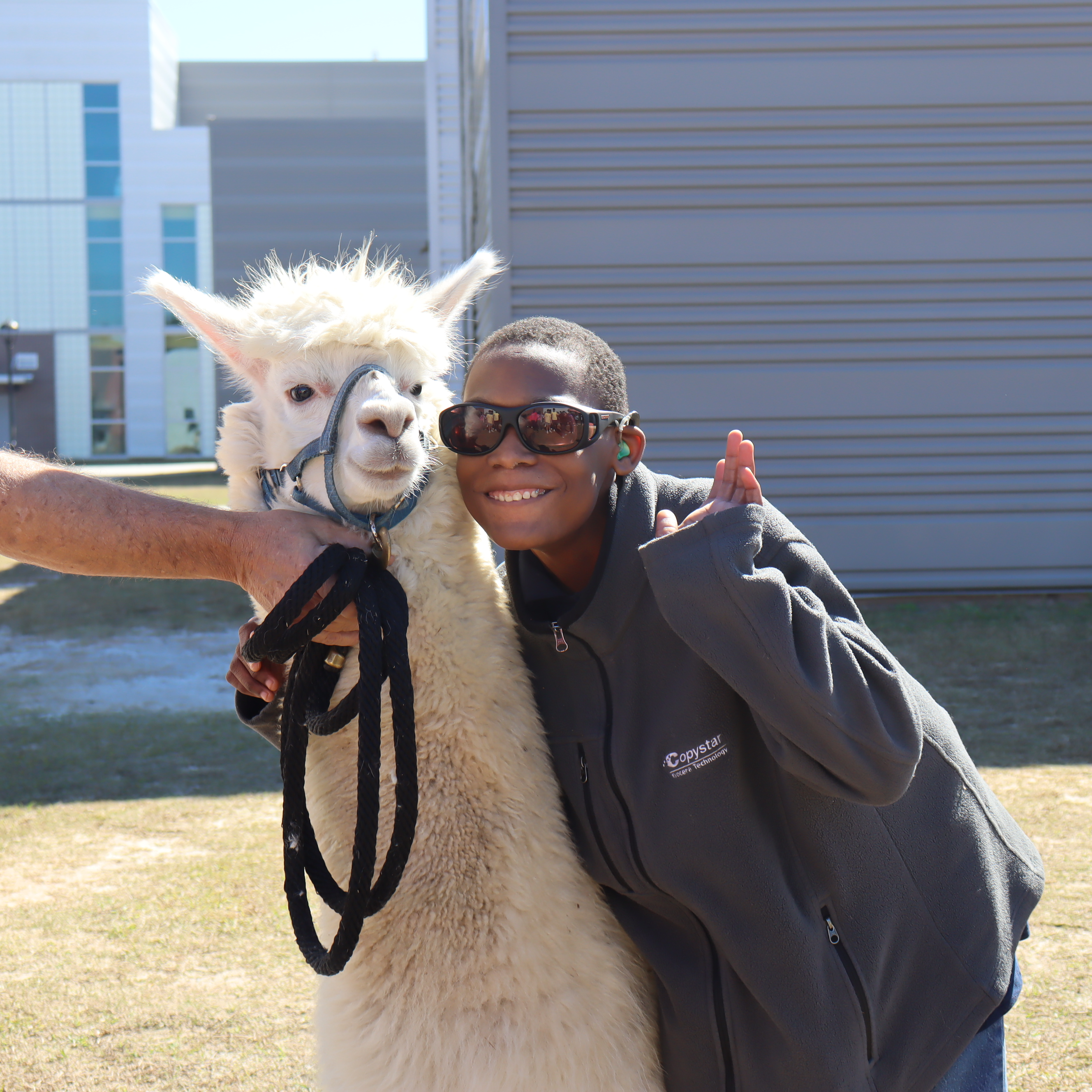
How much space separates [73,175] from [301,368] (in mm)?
46008

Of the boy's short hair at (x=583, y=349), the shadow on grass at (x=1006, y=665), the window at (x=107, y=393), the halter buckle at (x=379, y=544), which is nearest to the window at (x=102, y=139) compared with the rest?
the window at (x=107, y=393)

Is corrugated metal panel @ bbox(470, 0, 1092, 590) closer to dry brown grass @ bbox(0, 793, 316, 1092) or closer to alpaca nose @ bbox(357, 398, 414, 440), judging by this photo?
dry brown grass @ bbox(0, 793, 316, 1092)

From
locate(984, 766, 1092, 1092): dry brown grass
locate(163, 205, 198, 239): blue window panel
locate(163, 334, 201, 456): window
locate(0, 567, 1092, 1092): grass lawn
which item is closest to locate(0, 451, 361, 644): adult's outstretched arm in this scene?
locate(0, 567, 1092, 1092): grass lawn

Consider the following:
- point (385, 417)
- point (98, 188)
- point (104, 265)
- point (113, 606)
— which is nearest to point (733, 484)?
point (385, 417)

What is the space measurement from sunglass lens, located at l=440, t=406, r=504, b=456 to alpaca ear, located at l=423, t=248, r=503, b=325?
0.25 m

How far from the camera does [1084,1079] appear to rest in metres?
2.15

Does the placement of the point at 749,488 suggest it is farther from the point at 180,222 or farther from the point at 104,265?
the point at 104,265

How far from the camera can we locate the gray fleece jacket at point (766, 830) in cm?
126

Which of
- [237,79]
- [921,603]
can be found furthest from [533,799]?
[237,79]

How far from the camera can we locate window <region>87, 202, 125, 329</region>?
41.2m

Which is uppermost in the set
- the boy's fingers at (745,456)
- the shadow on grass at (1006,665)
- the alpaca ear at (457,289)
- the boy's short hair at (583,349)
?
the alpaca ear at (457,289)

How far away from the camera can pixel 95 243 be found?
136 feet

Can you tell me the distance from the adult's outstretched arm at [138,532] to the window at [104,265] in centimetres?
4335

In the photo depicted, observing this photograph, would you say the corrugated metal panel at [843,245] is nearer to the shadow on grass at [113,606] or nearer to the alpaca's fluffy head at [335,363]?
the shadow on grass at [113,606]
